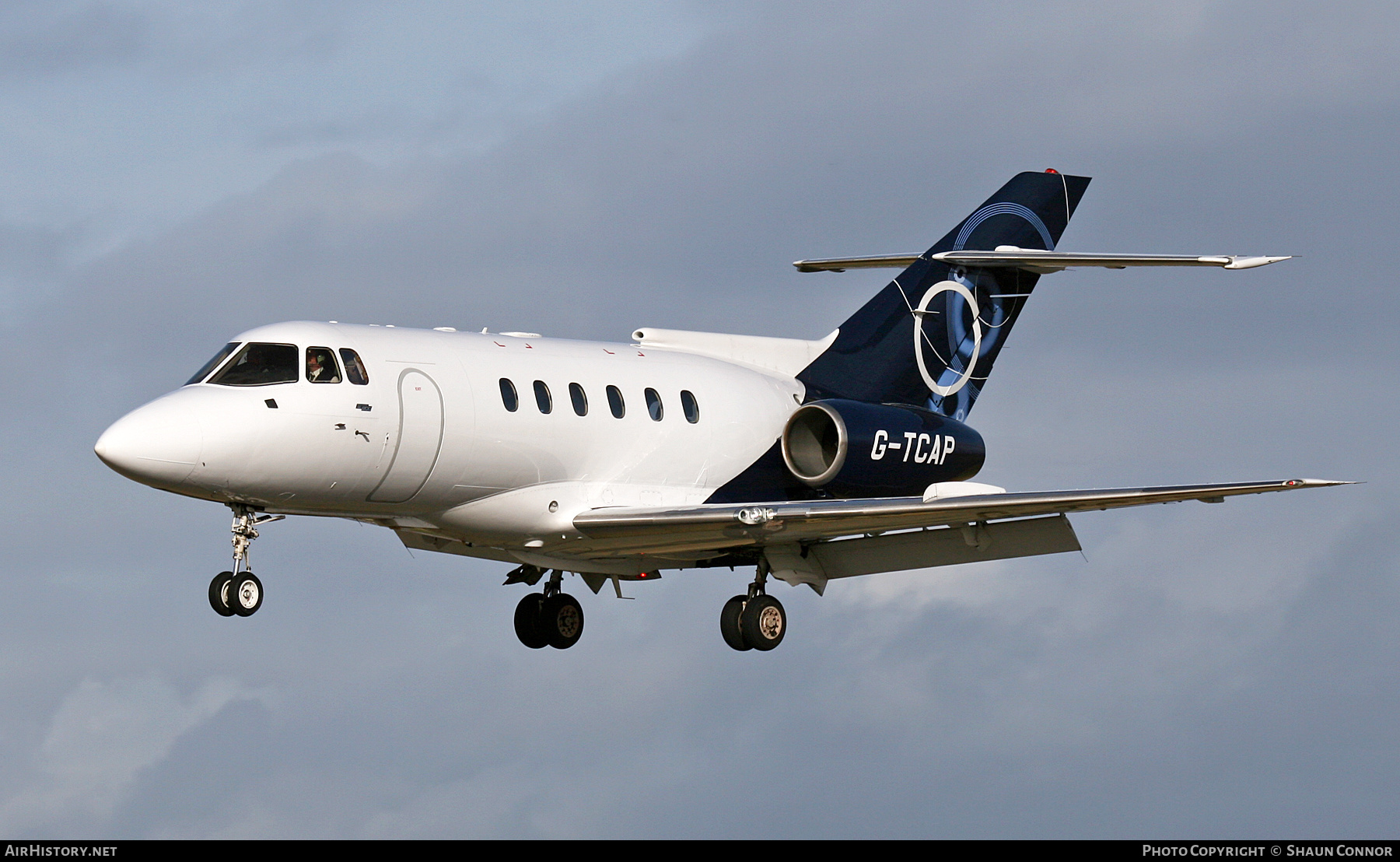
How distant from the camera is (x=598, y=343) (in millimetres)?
24234

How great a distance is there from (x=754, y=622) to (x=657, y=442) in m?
2.57

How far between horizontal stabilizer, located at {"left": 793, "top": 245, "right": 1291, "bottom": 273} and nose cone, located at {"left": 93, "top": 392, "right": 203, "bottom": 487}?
11307 millimetres

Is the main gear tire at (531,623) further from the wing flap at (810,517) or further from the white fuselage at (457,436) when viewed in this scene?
the wing flap at (810,517)

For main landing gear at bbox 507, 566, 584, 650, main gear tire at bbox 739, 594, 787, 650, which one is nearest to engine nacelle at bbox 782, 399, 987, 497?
main gear tire at bbox 739, 594, 787, 650

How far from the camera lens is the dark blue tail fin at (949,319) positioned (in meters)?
26.3

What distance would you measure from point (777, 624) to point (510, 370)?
4.82m

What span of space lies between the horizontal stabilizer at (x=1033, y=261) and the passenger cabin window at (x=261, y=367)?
987cm

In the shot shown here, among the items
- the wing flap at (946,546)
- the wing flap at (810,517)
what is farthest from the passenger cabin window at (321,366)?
the wing flap at (946,546)

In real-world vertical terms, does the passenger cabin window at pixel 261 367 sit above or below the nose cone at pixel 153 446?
above

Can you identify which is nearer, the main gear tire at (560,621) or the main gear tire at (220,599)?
the main gear tire at (220,599)

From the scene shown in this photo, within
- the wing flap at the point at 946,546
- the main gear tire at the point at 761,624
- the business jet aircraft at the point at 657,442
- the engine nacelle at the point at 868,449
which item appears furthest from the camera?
the engine nacelle at the point at 868,449

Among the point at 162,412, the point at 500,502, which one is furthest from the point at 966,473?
the point at 162,412

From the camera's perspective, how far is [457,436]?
21531mm

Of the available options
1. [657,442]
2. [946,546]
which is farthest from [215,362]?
[946,546]
